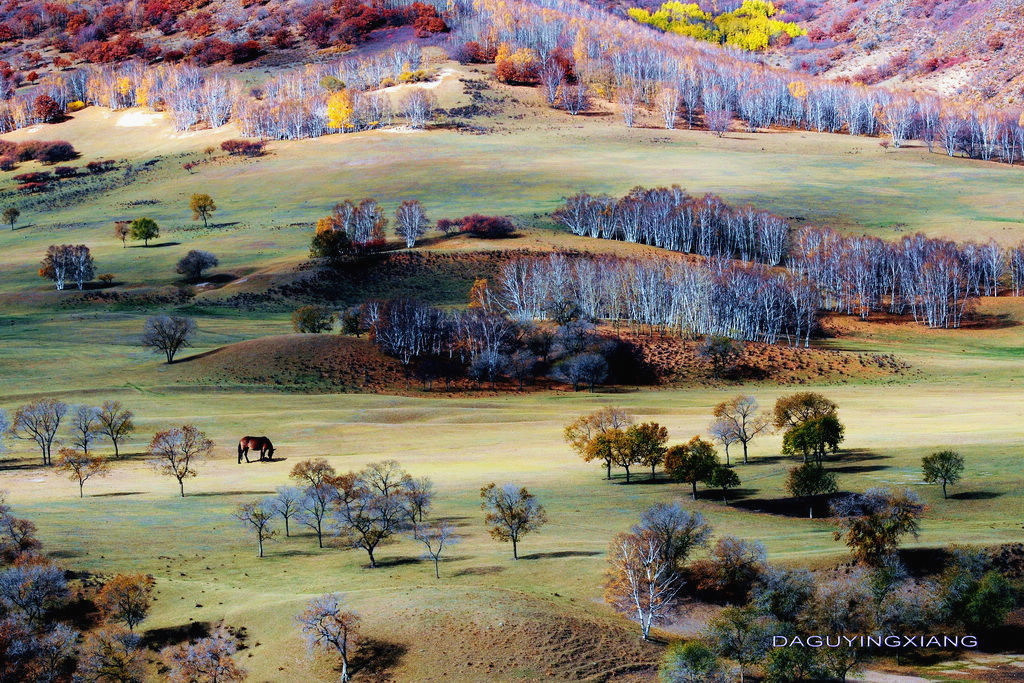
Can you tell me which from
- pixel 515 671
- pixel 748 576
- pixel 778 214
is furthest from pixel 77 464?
pixel 778 214

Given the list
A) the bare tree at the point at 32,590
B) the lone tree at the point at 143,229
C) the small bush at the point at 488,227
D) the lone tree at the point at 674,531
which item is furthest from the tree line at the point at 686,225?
the bare tree at the point at 32,590

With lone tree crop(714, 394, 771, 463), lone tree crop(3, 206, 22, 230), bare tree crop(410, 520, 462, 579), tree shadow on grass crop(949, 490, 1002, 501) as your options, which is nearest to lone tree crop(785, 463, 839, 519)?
tree shadow on grass crop(949, 490, 1002, 501)

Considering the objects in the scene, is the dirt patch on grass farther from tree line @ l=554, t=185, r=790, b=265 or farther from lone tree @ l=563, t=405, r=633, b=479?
tree line @ l=554, t=185, r=790, b=265

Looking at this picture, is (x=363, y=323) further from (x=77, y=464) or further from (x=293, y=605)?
(x=293, y=605)

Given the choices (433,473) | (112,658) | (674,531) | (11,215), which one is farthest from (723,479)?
(11,215)

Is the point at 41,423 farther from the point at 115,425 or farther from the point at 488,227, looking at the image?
the point at 488,227

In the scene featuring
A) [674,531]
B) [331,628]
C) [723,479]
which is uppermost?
[723,479]

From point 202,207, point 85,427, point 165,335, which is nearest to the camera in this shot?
point 85,427
